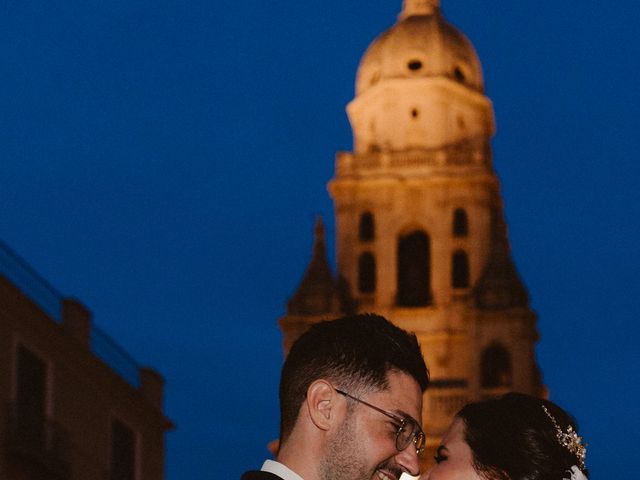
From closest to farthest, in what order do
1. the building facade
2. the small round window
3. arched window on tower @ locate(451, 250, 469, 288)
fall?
the building facade, arched window on tower @ locate(451, 250, 469, 288), the small round window

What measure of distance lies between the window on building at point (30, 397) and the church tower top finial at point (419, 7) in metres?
54.0

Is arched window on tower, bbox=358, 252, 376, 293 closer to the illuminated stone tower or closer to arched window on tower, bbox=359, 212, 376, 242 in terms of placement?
the illuminated stone tower

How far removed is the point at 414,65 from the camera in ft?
258

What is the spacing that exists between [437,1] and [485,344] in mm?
19348

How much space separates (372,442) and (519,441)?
3.35 feet

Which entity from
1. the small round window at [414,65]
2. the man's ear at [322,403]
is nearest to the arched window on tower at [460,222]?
the small round window at [414,65]

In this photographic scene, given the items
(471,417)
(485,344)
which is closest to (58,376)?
(471,417)

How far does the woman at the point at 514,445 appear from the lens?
7402 millimetres

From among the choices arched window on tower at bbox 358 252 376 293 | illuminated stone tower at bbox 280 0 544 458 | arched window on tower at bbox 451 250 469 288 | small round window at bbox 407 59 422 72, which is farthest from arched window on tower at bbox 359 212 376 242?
small round window at bbox 407 59 422 72

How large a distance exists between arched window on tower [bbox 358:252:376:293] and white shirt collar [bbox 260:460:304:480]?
69001mm

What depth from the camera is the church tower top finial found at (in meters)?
82.2

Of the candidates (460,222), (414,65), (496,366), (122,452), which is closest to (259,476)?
(122,452)

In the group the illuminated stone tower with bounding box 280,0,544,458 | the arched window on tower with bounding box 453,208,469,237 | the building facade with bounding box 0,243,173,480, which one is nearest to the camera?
the building facade with bounding box 0,243,173,480

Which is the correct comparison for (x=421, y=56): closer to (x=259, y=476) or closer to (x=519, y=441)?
(x=519, y=441)
